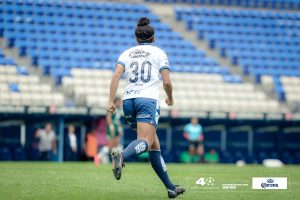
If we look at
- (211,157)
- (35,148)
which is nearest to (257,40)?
(211,157)

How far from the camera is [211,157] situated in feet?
100

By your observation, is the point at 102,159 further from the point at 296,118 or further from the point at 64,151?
the point at 296,118

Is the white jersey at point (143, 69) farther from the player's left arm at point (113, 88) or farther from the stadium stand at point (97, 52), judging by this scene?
the stadium stand at point (97, 52)

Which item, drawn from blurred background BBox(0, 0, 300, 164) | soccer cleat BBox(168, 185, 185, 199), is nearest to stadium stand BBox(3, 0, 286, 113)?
blurred background BBox(0, 0, 300, 164)

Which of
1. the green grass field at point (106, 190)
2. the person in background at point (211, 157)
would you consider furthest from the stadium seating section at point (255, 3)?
the green grass field at point (106, 190)

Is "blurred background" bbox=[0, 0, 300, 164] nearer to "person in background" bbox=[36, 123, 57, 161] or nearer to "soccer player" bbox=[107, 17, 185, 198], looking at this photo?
"person in background" bbox=[36, 123, 57, 161]

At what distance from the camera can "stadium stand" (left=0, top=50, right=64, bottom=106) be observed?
2703cm

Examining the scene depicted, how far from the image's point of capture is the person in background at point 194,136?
27.4m

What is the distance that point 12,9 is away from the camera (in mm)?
31609

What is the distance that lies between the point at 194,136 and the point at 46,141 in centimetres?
491

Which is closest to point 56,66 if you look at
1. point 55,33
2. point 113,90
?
point 55,33

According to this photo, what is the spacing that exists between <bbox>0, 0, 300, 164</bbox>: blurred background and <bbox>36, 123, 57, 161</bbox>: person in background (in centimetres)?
A: 4

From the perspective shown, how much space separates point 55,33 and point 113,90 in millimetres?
20705

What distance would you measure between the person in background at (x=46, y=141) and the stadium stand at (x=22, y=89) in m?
0.91
